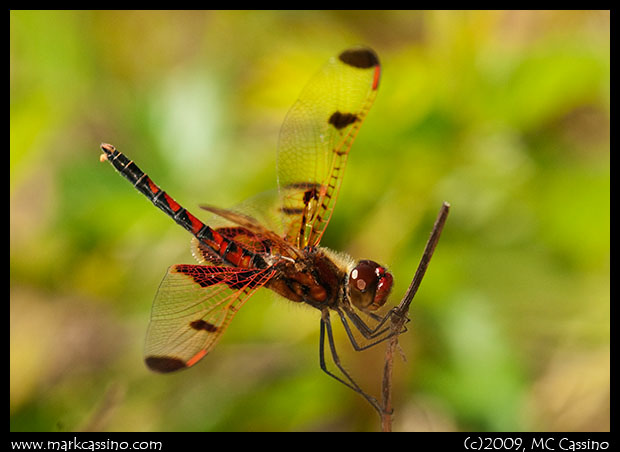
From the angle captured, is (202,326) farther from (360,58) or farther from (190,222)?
(360,58)

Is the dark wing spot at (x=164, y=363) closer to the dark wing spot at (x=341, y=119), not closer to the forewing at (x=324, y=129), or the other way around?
the forewing at (x=324, y=129)

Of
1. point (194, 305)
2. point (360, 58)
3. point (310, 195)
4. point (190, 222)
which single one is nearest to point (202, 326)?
point (194, 305)

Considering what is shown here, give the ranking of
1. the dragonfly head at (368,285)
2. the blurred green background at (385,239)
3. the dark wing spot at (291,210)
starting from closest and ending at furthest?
the dragonfly head at (368,285) < the dark wing spot at (291,210) < the blurred green background at (385,239)

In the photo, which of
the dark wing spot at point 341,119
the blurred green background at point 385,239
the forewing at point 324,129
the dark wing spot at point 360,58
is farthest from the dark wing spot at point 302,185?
the blurred green background at point 385,239

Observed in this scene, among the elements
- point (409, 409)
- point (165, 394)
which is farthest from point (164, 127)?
point (409, 409)

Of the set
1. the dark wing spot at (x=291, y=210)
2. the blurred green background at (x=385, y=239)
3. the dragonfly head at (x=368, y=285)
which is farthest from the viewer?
the blurred green background at (x=385, y=239)

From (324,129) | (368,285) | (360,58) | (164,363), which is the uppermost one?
(360,58)

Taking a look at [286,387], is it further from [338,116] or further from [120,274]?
[338,116]
